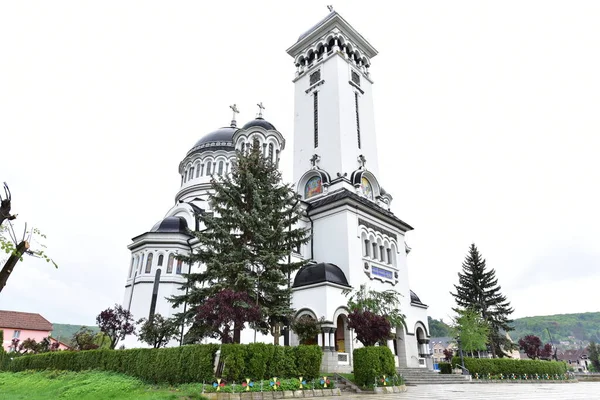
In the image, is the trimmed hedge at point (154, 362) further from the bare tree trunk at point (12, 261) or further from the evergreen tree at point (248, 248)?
the bare tree trunk at point (12, 261)

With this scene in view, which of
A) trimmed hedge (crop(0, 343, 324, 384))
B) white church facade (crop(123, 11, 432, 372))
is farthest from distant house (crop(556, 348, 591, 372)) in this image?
trimmed hedge (crop(0, 343, 324, 384))

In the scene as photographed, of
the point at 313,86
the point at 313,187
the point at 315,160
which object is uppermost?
the point at 313,86

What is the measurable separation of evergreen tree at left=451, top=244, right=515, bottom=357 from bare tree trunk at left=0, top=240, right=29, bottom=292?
3728 cm

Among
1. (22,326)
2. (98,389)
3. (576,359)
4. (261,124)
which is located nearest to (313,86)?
(261,124)

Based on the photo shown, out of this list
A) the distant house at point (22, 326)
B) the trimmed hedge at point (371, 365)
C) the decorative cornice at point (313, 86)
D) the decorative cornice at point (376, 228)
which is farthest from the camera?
the distant house at point (22, 326)

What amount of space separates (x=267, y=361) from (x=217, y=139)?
26.4 m

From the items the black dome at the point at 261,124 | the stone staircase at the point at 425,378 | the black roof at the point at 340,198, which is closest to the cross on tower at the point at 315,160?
the black roof at the point at 340,198

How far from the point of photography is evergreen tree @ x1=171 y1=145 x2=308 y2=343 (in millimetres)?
13250

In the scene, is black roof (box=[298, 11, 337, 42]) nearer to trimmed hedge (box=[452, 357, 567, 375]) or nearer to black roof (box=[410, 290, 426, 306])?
black roof (box=[410, 290, 426, 306])

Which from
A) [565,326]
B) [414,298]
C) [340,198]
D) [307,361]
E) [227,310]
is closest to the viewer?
[227,310]

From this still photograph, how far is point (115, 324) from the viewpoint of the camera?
20.7 m

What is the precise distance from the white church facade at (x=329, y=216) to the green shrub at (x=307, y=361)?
178 inches

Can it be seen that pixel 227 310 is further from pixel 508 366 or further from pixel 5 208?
pixel 508 366

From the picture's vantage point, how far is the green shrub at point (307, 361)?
460 inches
